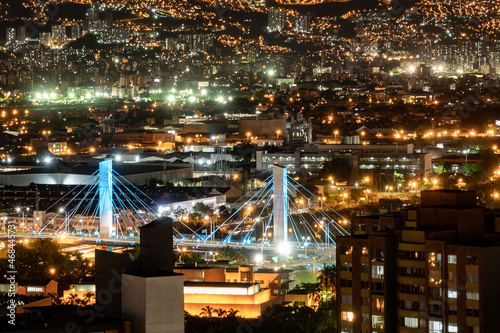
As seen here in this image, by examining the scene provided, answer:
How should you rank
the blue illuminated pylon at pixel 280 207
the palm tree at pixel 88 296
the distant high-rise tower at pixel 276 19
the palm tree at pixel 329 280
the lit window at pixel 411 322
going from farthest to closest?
1. the distant high-rise tower at pixel 276 19
2. the blue illuminated pylon at pixel 280 207
3. the palm tree at pixel 329 280
4. the palm tree at pixel 88 296
5. the lit window at pixel 411 322

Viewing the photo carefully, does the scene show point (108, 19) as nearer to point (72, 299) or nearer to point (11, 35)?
point (11, 35)

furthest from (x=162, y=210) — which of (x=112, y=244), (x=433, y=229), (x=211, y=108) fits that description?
(x=211, y=108)

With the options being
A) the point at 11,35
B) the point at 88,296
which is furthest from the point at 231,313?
the point at 11,35

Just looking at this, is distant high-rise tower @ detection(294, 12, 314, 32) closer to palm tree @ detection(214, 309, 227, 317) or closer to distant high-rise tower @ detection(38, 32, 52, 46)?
distant high-rise tower @ detection(38, 32, 52, 46)

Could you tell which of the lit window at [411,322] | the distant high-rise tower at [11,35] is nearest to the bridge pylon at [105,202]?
the lit window at [411,322]

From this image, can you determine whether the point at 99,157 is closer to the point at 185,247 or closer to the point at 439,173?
the point at 439,173

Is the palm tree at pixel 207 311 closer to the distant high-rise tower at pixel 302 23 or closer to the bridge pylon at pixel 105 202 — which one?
the bridge pylon at pixel 105 202

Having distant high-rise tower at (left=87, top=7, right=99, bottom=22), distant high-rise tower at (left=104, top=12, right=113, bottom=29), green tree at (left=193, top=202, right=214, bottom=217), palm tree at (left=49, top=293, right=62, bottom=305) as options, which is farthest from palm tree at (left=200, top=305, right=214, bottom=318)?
distant high-rise tower at (left=87, top=7, right=99, bottom=22)
